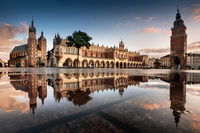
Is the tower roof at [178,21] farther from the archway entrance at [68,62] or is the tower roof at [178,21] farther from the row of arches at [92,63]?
the archway entrance at [68,62]

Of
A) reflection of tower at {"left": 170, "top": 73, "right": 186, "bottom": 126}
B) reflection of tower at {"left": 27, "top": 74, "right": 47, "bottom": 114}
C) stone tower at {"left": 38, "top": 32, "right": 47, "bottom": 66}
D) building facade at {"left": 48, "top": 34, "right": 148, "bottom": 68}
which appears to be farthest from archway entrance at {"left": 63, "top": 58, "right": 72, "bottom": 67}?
stone tower at {"left": 38, "top": 32, "right": 47, "bottom": 66}

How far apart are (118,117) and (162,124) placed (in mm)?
581

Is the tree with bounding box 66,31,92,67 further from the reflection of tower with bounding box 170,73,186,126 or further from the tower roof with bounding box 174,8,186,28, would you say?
the tower roof with bounding box 174,8,186,28

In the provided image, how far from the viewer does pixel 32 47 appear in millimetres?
85375

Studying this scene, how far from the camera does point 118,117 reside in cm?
178

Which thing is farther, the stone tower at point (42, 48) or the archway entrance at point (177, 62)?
the stone tower at point (42, 48)

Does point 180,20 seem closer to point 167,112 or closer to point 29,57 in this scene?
point 167,112

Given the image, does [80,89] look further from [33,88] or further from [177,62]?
[177,62]

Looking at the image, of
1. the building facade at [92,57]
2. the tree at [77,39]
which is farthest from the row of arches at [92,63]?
the tree at [77,39]

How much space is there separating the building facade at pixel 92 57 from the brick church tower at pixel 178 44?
25.8 m

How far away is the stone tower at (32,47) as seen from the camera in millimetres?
A: 84387

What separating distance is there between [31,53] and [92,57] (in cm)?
5522

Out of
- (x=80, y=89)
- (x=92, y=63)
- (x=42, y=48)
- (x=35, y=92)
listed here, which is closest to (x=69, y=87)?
(x=80, y=89)

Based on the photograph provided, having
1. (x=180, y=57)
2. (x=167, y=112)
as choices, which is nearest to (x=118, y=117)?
(x=167, y=112)
